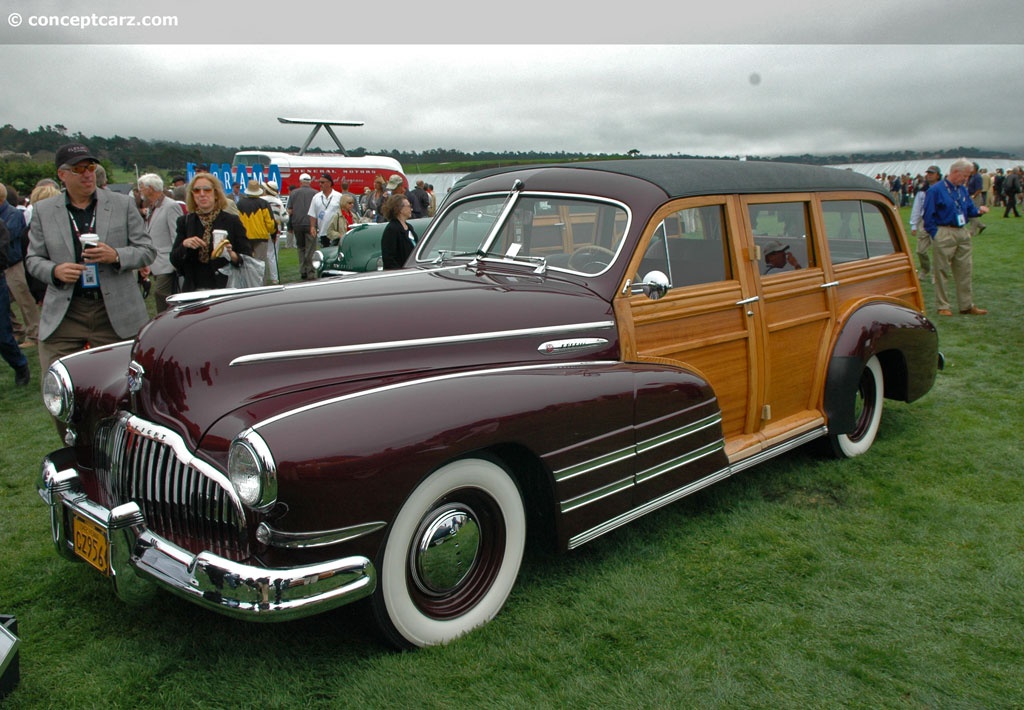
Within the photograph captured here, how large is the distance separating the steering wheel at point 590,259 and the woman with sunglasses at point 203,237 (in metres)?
3.22

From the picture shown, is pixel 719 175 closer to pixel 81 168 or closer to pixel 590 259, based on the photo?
pixel 590 259

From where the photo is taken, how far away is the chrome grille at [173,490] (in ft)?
7.61

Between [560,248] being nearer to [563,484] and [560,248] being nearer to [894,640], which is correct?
[563,484]

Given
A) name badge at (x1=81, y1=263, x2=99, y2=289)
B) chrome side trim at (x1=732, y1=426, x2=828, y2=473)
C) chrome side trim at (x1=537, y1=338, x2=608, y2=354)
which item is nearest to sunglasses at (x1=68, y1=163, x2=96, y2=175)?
name badge at (x1=81, y1=263, x2=99, y2=289)

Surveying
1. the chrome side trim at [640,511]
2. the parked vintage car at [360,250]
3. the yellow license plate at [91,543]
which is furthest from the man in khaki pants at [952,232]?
the yellow license plate at [91,543]

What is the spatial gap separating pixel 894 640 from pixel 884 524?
1.09 m

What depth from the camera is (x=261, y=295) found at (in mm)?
2939

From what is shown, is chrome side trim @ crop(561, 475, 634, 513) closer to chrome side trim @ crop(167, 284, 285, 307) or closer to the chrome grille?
the chrome grille

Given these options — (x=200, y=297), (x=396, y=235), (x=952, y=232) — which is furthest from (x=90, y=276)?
(x=952, y=232)

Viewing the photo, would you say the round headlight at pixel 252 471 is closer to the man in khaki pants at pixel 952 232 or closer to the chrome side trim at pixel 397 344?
the chrome side trim at pixel 397 344

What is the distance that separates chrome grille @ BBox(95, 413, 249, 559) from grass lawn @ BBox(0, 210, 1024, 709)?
0.50m

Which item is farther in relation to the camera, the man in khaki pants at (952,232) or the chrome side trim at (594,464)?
the man in khaki pants at (952,232)

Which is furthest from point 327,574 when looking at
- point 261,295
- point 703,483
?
point 703,483

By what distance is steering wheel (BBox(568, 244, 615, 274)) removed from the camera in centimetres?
346
